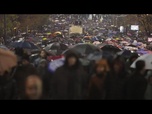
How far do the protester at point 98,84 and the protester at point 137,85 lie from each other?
0.50 metres

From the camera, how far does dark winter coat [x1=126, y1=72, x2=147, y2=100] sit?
8.37 m

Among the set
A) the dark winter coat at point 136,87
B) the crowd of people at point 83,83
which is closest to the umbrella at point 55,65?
the crowd of people at point 83,83

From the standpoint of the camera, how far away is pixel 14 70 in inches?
351

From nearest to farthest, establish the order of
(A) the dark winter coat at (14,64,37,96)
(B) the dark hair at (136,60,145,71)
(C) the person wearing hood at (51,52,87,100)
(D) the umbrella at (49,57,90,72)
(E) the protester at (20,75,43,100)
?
(E) the protester at (20,75,43,100) < (C) the person wearing hood at (51,52,87,100) < (A) the dark winter coat at (14,64,37,96) < (B) the dark hair at (136,60,145,71) < (D) the umbrella at (49,57,90,72)

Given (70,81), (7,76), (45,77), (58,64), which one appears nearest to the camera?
(70,81)

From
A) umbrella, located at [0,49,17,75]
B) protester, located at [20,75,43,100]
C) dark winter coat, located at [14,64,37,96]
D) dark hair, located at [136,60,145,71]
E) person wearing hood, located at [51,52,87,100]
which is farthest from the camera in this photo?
umbrella, located at [0,49,17,75]

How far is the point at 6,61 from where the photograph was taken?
29.9 feet

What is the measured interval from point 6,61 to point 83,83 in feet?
6.16

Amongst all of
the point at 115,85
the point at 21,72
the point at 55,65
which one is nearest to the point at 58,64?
the point at 55,65

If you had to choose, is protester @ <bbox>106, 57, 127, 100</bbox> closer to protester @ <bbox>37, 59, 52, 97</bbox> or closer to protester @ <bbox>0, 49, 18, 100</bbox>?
protester @ <bbox>37, 59, 52, 97</bbox>

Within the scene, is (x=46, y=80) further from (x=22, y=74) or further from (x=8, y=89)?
(x=8, y=89)

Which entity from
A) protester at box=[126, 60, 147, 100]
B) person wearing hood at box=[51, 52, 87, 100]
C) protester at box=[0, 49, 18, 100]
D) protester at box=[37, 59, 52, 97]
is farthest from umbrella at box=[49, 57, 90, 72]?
protester at box=[126, 60, 147, 100]

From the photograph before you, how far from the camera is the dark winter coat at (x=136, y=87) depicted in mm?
8367
